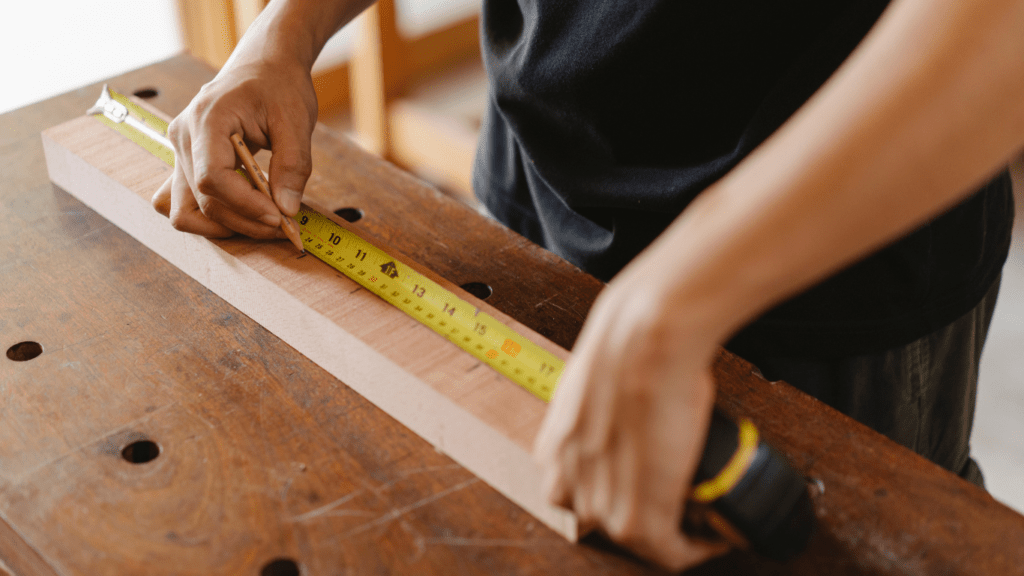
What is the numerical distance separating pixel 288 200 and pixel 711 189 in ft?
2.27

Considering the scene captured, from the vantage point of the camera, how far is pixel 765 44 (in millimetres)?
1135

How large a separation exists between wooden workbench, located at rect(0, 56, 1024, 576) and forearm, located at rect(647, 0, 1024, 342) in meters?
0.37

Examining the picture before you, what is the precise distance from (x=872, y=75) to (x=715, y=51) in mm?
506

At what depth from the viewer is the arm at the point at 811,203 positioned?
0.65m

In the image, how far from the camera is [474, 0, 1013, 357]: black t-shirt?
113 cm

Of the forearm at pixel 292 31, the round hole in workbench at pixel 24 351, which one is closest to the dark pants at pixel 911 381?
the forearm at pixel 292 31

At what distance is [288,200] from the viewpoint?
1229mm

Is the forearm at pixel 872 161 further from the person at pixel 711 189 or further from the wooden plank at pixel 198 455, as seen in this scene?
the wooden plank at pixel 198 455

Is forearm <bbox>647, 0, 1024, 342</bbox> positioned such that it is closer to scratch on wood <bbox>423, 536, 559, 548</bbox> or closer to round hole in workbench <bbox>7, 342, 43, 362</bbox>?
scratch on wood <bbox>423, 536, 559, 548</bbox>

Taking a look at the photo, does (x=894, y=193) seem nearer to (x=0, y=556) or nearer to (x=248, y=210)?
(x=248, y=210)

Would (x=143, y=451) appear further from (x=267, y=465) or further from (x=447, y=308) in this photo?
(x=447, y=308)

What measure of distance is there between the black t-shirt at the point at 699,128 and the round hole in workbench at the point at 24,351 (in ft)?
2.53

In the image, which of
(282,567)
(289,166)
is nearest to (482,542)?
(282,567)

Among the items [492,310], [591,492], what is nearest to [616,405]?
[591,492]
